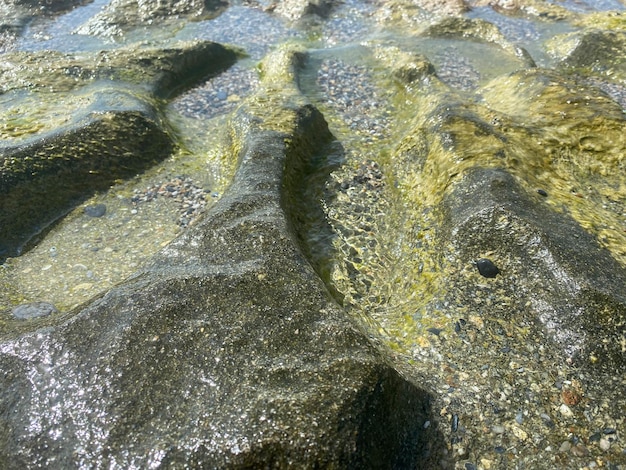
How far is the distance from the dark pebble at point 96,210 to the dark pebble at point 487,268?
738 centimetres

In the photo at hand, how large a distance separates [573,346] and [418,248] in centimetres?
290

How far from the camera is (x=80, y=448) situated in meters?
4.82

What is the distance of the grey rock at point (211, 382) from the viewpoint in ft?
15.7

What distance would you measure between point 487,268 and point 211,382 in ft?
14.5

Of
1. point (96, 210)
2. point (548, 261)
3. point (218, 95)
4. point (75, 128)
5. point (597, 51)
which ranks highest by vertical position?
point (75, 128)

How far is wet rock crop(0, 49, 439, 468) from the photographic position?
479 centimetres

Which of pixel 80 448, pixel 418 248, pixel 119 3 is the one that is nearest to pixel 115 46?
pixel 119 3

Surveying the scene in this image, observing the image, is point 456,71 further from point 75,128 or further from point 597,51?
point 75,128

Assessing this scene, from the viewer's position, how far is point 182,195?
10305 millimetres

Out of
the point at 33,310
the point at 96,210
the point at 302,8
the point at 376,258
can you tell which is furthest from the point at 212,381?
the point at 302,8

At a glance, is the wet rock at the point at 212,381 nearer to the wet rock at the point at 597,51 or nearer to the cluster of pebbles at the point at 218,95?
the cluster of pebbles at the point at 218,95

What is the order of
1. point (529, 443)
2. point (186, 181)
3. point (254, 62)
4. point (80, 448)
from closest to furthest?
1. point (80, 448)
2. point (529, 443)
3. point (186, 181)
4. point (254, 62)

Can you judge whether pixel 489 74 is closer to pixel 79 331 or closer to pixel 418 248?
pixel 418 248

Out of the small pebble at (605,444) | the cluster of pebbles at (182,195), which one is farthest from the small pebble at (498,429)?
the cluster of pebbles at (182,195)
